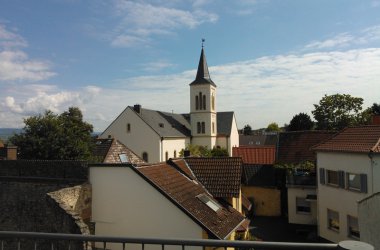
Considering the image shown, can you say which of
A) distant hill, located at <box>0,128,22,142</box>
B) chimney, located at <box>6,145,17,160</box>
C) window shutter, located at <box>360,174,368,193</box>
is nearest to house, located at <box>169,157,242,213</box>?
window shutter, located at <box>360,174,368,193</box>

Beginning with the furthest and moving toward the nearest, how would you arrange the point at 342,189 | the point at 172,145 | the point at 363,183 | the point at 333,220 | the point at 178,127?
1. the point at 178,127
2. the point at 172,145
3. the point at 333,220
4. the point at 342,189
5. the point at 363,183

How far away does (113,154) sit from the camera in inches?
977

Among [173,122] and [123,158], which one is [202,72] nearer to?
[173,122]

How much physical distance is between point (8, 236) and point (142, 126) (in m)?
38.3

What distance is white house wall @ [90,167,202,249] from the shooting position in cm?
1247

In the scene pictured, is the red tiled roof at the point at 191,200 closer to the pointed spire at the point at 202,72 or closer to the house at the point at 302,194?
the house at the point at 302,194

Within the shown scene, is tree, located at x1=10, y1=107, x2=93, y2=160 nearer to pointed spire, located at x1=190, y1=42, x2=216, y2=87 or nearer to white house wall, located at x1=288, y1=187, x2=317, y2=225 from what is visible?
white house wall, located at x1=288, y1=187, x2=317, y2=225

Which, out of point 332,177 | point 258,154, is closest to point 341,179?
point 332,177

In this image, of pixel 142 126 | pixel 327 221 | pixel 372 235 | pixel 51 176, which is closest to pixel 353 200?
pixel 327 221

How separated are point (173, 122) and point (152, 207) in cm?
3789

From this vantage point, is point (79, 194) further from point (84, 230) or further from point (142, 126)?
point (142, 126)

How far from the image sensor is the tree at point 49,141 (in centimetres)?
2400

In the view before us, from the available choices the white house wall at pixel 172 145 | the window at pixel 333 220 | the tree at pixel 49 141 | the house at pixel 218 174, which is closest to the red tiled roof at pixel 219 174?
the house at pixel 218 174

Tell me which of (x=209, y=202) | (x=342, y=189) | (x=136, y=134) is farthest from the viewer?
(x=136, y=134)
